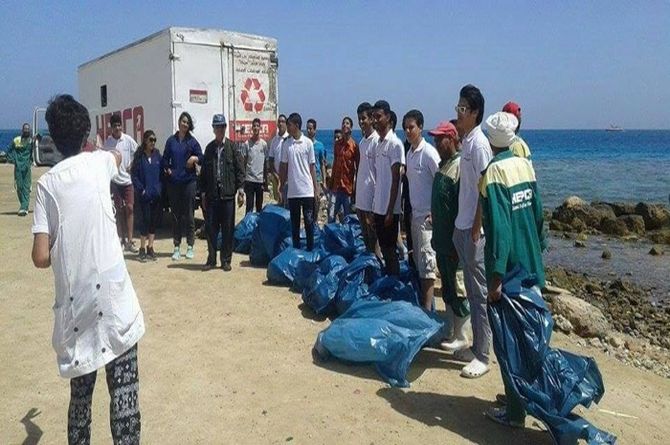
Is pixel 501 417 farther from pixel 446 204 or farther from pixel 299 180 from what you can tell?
pixel 299 180

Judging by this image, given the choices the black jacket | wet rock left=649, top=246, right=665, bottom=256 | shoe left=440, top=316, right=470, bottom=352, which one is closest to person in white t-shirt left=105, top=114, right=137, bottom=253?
the black jacket

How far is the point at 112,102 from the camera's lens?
429 inches

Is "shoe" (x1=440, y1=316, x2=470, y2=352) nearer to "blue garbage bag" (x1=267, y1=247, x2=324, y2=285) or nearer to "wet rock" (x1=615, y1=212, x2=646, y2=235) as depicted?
"blue garbage bag" (x1=267, y1=247, x2=324, y2=285)

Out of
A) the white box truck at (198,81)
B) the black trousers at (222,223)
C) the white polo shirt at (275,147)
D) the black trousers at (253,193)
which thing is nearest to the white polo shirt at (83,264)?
the black trousers at (222,223)

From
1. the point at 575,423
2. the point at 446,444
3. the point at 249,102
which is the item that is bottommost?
the point at 446,444

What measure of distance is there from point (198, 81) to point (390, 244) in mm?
4889

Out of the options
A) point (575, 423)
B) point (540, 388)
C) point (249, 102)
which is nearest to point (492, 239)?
point (540, 388)

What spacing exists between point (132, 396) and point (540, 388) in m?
2.16

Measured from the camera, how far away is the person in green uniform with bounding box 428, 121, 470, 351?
177 inches

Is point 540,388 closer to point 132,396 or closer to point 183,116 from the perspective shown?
point 132,396

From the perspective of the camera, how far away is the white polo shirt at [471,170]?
4.13m

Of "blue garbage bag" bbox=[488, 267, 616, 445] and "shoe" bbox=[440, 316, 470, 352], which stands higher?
"blue garbage bag" bbox=[488, 267, 616, 445]

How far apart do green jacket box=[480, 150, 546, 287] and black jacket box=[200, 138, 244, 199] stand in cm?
426

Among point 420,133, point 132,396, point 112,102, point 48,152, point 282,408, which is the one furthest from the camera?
point 48,152
